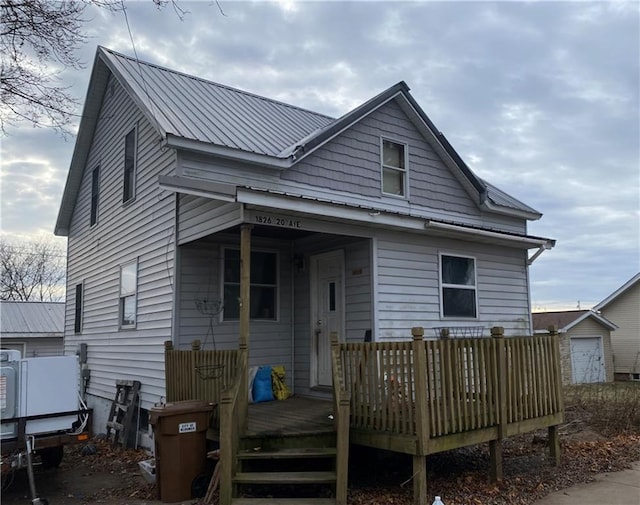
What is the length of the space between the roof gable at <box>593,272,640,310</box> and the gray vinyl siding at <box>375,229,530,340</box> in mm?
22175

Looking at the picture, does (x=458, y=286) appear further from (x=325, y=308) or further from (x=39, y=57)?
(x=39, y=57)

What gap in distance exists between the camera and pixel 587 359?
92.4 ft

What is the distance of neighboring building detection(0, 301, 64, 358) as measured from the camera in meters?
24.2

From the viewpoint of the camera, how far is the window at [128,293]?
419 inches

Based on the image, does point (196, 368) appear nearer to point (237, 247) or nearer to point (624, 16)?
point (237, 247)

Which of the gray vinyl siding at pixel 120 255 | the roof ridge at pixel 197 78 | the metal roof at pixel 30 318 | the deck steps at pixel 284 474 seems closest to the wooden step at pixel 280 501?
the deck steps at pixel 284 474

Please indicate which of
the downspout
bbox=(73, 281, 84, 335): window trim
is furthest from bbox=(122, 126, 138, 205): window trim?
bbox=(73, 281, 84, 335): window trim

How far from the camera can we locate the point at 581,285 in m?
38.1

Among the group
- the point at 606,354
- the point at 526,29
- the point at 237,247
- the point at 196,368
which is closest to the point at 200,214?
the point at 237,247

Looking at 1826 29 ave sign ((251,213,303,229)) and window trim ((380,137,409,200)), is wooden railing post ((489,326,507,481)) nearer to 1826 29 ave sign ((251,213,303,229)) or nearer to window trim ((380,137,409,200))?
1826 29 ave sign ((251,213,303,229))

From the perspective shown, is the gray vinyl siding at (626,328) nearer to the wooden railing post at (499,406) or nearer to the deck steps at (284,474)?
the wooden railing post at (499,406)

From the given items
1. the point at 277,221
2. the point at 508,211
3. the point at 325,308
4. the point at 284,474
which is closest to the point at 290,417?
the point at 284,474

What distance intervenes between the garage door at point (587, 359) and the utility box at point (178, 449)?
2501 centimetres

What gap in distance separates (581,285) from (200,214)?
119 ft
